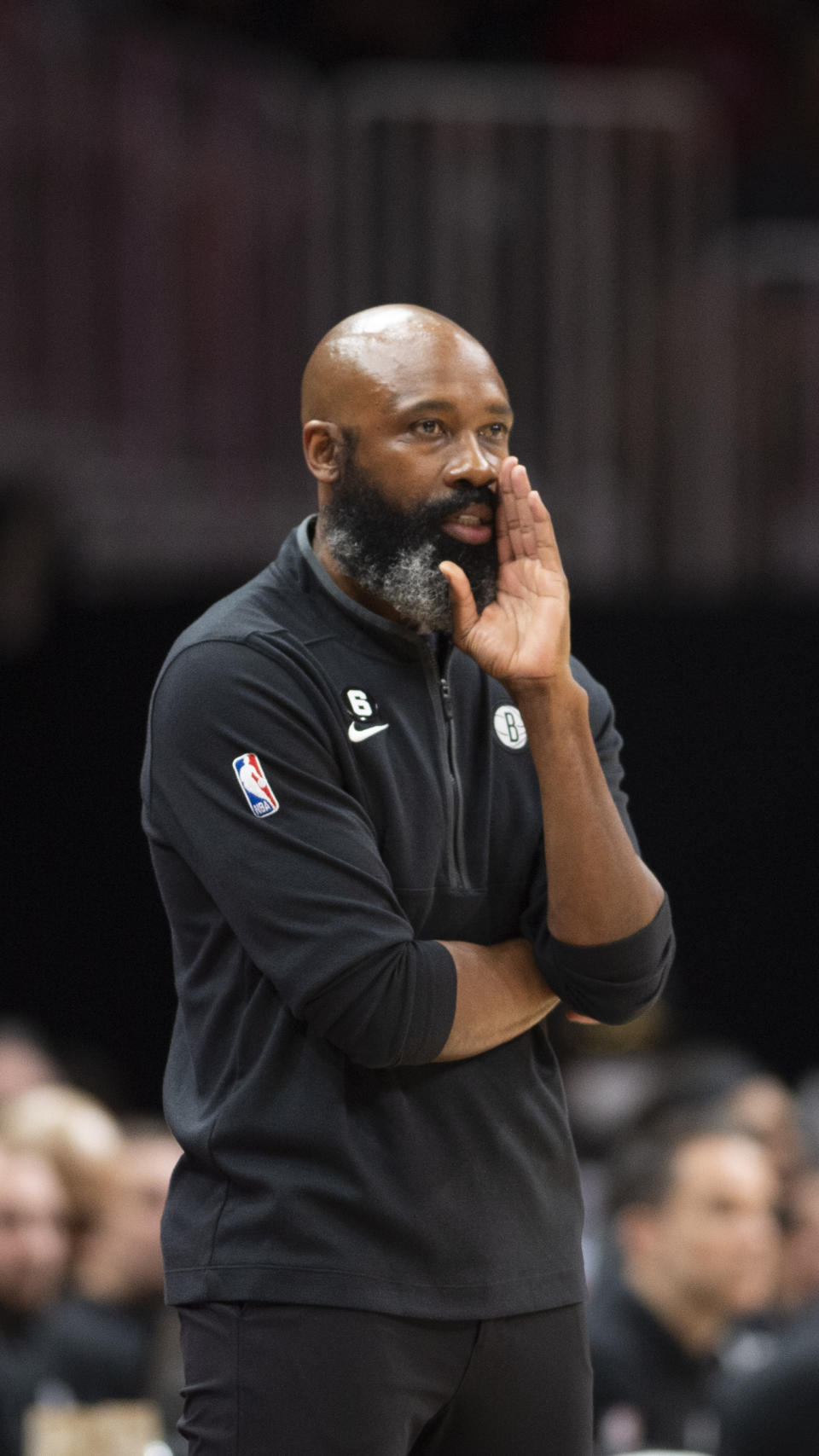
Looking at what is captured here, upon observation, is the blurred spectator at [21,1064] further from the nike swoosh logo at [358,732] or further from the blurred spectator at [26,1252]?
the nike swoosh logo at [358,732]

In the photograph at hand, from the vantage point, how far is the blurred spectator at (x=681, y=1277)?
16.8 ft

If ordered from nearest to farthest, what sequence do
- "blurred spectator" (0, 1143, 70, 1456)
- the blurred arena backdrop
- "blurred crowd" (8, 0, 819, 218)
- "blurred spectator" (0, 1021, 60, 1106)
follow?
"blurred spectator" (0, 1143, 70, 1456) → "blurred spectator" (0, 1021, 60, 1106) → the blurred arena backdrop → "blurred crowd" (8, 0, 819, 218)

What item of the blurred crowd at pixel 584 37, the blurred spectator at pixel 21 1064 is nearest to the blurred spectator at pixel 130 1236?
the blurred spectator at pixel 21 1064

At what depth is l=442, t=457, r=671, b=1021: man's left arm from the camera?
97.8 inches

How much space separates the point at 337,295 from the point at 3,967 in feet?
9.03

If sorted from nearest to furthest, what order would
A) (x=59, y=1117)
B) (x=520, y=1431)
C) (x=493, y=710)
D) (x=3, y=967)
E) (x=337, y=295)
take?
(x=520, y=1431), (x=493, y=710), (x=59, y=1117), (x=337, y=295), (x=3, y=967)

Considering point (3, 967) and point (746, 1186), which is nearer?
point (746, 1186)

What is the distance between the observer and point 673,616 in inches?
296

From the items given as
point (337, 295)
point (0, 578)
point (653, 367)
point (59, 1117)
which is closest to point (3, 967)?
point (0, 578)

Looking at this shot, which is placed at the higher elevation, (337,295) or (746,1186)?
(337,295)

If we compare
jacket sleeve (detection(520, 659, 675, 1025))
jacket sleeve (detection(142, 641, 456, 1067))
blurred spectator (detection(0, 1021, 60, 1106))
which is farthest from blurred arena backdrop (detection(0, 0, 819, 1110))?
jacket sleeve (detection(142, 641, 456, 1067))

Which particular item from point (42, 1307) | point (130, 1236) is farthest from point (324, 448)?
point (130, 1236)

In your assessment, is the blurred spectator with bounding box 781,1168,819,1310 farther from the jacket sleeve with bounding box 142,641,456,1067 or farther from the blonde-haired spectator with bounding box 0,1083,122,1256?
the jacket sleeve with bounding box 142,641,456,1067

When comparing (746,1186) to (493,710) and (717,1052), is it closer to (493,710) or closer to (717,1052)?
(717,1052)
